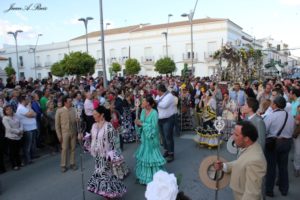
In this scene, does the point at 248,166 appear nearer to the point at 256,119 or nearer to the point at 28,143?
the point at 256,119

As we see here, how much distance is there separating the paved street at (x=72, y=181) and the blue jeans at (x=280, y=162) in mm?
216

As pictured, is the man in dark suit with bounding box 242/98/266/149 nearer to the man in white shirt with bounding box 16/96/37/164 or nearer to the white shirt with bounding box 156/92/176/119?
the white shirt with bounding box 156/92/176/119

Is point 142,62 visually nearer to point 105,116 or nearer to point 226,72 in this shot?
point 226,72

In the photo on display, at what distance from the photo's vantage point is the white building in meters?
44.1

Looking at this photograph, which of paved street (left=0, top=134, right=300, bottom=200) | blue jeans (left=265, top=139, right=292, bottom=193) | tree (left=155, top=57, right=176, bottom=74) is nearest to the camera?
blue jeans (left=265, top=139, right=292, bottom=193)

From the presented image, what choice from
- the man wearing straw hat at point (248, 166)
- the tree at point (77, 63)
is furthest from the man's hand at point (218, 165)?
the tree at point (77, 63)

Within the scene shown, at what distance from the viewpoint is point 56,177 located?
708 cm

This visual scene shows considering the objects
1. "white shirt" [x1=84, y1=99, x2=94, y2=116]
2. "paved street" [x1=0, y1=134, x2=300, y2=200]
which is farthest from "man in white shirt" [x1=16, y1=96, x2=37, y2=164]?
"white shirt" [x1=84, y1=99, x2=94, y2=116]

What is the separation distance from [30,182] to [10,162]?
6.41 ft

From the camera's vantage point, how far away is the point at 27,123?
26.7ft

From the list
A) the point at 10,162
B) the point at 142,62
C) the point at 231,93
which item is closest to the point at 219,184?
the point at 10,162

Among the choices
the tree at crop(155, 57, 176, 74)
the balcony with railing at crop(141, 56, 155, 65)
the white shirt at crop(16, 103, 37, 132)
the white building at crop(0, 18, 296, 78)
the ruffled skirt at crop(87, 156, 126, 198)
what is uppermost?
the white building at crop(0, 18, 296, 78)

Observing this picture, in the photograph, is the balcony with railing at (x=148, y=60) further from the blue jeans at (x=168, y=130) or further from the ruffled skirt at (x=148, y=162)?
the ruffled skirt at (x=148, y=162)

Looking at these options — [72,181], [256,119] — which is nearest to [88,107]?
[72,181]
